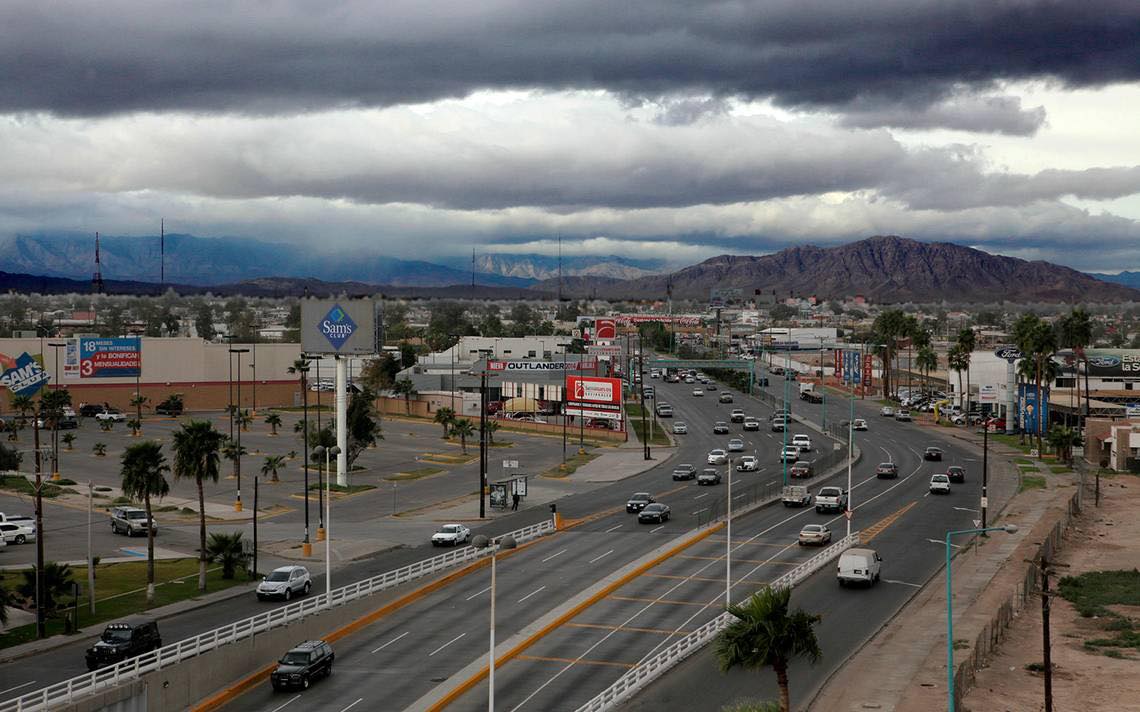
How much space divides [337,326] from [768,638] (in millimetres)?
82015

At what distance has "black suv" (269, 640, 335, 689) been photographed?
4312cm

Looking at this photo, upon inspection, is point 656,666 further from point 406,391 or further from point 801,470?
point 406,391

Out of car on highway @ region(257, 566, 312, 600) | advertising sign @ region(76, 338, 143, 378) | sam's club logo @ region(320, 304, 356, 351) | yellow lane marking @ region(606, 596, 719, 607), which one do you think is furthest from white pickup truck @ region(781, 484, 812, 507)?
advertising sign @ region(76, 338, 143, 378)

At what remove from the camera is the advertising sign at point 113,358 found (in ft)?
482

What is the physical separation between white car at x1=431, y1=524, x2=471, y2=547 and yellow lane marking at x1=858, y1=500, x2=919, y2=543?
973 inches

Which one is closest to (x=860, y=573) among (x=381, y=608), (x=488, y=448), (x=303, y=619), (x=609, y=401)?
(x=381, y=608)

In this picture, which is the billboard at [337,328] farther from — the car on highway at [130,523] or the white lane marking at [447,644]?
the white lane marking at [447,644]

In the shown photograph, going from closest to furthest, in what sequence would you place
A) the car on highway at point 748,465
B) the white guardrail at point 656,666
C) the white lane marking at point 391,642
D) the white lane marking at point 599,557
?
1. the white guardrail at point 656,666
2. the white lane marking at point 391,642
3. the white lane marking at point 599,557
4. the car on highway at point 748,465

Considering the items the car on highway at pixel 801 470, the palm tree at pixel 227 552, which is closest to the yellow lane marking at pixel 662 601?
the palm tree at pixel 227 552

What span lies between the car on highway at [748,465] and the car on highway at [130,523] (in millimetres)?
52889

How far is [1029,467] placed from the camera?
364 ft

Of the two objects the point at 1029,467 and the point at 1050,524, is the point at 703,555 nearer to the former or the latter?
the point at 1050,524

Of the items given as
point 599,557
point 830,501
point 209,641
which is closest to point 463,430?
point 830,501

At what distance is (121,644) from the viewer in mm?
43531
